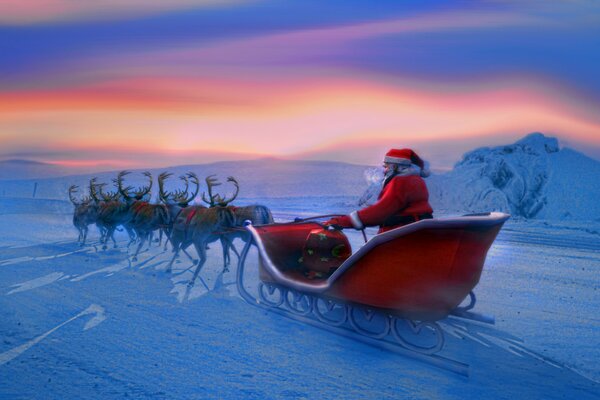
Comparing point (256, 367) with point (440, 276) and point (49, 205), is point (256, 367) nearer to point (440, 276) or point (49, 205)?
point (440, 276)

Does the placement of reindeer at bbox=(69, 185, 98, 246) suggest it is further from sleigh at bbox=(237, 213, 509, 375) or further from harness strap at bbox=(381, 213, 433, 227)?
harness strap at bbox=(381, 213, 433, 227)

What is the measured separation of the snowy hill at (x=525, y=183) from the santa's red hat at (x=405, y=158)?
18221 millimetres

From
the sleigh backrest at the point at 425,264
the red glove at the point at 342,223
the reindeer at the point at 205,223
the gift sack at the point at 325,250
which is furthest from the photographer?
the reindeer at the point at 205,223

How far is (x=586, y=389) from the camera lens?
3.74 metres

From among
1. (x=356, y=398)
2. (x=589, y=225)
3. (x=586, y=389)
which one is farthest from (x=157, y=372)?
(x=589, y=225)

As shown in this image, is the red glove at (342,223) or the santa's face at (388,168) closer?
the santa's face at (388,168)

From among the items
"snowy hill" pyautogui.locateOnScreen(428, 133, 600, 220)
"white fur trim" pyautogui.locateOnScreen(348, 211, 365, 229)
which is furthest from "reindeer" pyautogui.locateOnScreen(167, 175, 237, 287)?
"snowy hill" pyautogui.locateOnScreen(428, 133, 600, 220)

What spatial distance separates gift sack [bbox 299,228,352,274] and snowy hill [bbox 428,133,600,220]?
1780cm

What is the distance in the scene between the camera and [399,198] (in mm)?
4359

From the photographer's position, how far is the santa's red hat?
4.50m

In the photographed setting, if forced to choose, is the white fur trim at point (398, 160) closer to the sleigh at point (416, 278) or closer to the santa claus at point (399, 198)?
the santa claus at point (399, 198)

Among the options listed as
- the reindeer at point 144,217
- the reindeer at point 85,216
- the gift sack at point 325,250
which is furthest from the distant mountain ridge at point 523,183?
the gift sack at point 325,250

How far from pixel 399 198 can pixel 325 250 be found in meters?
1.30

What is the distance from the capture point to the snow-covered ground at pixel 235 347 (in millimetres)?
3654
